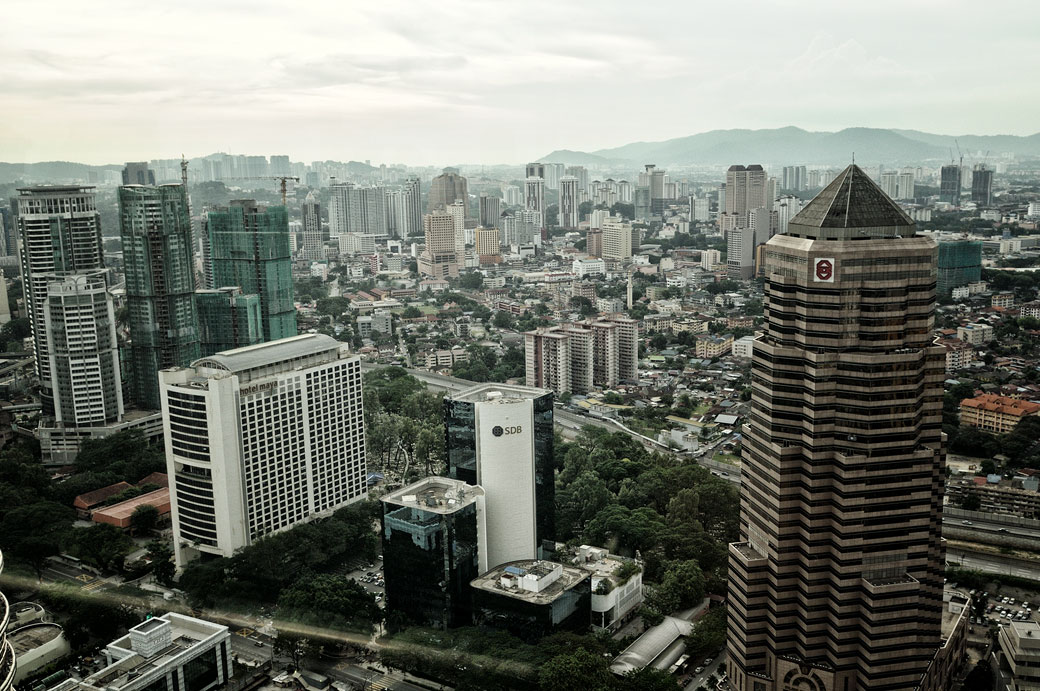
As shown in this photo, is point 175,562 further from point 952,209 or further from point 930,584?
point 952,209

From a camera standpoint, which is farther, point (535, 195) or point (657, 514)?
point (535, 195)

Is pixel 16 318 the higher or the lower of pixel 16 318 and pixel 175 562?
the higher

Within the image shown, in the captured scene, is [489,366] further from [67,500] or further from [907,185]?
[907,185]

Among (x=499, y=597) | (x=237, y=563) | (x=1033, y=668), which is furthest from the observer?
(x=237, y=563)

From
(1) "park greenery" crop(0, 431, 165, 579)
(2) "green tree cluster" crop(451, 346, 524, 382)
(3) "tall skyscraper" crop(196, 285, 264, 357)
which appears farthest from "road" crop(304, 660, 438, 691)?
(2) "green tree cluster" crop(451, 346, 524, 382)

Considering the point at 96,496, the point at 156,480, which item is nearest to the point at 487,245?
the point at 156,480

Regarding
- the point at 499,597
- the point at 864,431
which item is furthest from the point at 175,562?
the point at 864,431

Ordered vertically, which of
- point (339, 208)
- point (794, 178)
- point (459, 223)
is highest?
point (794, 178)
